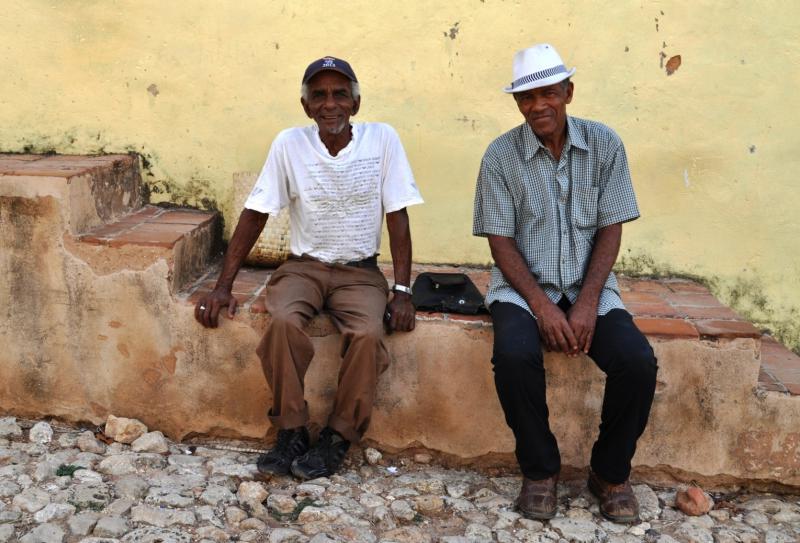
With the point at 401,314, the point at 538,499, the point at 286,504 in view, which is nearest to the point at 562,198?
the point at 401,314

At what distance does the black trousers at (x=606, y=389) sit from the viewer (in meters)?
2.98

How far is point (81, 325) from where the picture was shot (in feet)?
11.9

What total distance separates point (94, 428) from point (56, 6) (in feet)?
6.39

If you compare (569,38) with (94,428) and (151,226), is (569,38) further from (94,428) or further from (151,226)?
(94,428)

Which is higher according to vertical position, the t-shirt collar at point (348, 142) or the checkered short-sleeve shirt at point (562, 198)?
the t-shirt collar at point (348, 142)

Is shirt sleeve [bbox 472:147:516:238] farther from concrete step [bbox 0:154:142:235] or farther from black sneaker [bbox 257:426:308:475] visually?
concrete step [bbox 0:154:142:235]

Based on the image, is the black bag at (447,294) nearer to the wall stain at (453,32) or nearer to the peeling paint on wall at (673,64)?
the wall stain at (453,32)

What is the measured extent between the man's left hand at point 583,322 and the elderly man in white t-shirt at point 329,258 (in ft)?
2.10

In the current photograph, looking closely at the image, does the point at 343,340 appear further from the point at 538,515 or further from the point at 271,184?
the point at 538,515

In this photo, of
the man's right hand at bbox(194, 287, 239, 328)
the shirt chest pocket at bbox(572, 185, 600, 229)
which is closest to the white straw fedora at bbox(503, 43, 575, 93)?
the shirt chest pocket at bbox(572, 185, 600, 229)

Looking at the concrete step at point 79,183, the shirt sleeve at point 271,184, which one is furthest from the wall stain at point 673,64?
the concrete step at point 79,183

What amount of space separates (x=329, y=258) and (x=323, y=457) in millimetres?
761

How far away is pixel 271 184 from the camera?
134 inches

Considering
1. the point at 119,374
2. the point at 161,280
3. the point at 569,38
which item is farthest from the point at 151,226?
the point at 569,38
